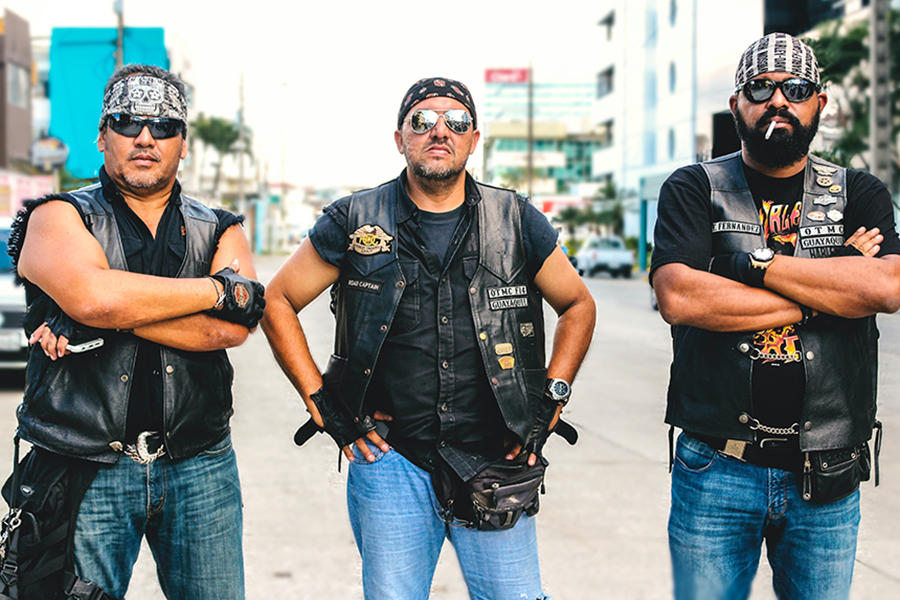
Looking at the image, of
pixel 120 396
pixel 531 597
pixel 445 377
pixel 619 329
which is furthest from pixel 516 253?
pixel 619 329

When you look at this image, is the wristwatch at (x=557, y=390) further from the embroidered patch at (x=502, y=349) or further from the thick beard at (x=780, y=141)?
the thick beard at (x=780, y=141)

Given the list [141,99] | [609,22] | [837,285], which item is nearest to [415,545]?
[837,285]

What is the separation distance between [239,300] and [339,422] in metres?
0.54

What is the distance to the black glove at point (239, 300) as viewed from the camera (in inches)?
110

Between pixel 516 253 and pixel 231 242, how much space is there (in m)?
0.98

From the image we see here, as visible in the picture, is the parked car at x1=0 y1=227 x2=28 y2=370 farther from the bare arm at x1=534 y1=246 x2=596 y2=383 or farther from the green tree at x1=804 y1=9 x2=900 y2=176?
the green tree at x1=804 y1=9 x2=900 y2=176

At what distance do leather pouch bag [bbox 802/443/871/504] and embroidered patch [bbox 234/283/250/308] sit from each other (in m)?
1.83

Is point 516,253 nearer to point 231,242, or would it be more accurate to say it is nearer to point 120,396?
point 231,242

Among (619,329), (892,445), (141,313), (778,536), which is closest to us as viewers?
(141,313)

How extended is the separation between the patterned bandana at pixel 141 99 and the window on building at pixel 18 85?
41.5 metres

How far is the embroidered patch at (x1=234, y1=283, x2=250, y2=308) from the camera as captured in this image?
2.79 m

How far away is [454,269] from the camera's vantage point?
9.76 feet

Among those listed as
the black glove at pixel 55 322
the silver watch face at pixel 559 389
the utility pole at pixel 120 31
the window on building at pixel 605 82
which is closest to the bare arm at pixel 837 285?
the silver watch face at pixel 559 389

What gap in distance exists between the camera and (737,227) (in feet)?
9.46
